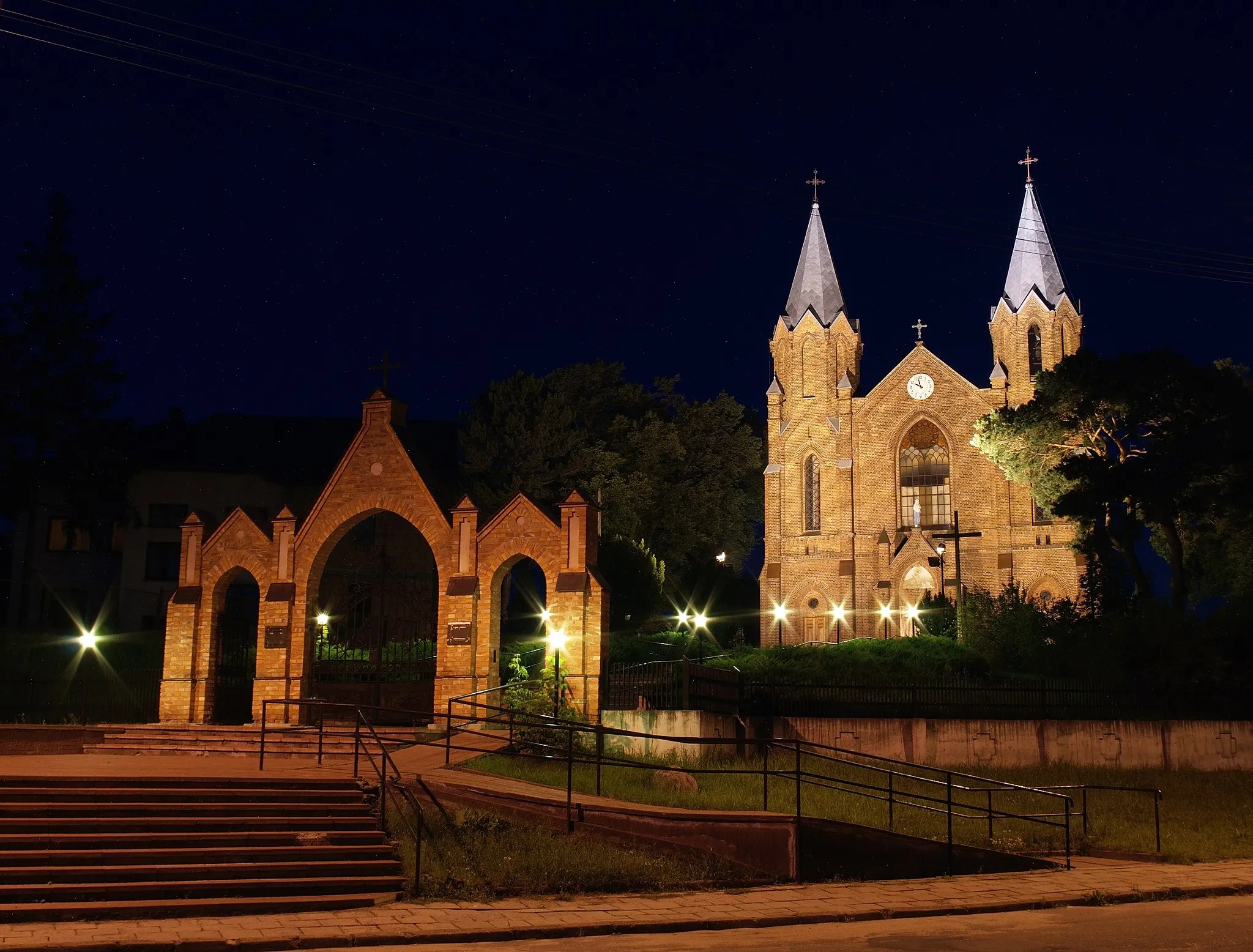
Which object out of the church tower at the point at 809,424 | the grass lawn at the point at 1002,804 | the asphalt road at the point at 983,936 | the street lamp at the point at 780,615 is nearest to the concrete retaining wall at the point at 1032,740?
the grass lawn at the point at 1002,804

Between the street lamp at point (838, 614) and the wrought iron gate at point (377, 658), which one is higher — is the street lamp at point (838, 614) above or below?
above

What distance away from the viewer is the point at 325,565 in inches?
909

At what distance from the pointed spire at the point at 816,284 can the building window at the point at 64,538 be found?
102 feet

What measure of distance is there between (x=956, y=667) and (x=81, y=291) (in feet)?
97.8

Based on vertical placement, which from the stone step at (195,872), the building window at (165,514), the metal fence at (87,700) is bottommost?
the stone step at (195,872)

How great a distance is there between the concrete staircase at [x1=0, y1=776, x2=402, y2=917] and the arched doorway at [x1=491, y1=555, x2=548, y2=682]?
7.52m

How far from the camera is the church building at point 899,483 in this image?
169 feet

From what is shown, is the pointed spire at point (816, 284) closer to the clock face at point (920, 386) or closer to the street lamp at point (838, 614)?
the clock face at point (920, 386)

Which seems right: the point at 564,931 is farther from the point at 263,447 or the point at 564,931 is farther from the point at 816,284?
the point at 816,284

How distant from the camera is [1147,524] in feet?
114

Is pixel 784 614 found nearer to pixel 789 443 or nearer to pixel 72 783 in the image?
pixel 789 443

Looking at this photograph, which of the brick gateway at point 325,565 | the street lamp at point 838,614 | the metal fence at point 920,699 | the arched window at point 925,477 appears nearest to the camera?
the brick gateway at point 325,565

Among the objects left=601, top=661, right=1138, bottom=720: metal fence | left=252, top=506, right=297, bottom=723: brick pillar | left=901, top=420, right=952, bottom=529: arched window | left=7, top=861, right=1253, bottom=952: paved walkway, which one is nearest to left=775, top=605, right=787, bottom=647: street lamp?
left=901, top=420, right=952, bottom=529: arched window

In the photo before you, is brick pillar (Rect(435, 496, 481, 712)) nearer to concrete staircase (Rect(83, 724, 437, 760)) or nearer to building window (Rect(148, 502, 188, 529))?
concrete staircase (Rect(83, 724, 437, 760))
